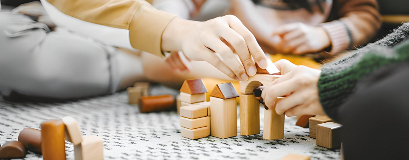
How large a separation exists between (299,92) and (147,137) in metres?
0.40

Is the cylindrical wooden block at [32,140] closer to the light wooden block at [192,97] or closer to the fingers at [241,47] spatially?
the light wooden block at [192,97]

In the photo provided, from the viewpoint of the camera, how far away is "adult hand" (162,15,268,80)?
72 cm

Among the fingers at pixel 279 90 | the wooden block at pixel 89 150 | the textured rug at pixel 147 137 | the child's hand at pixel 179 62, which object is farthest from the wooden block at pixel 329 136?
the child's hand at pixel 179 62

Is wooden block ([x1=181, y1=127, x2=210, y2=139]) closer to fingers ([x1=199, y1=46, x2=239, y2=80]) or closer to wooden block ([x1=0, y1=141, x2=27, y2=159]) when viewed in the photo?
fingers ([x1=199, y1=46, x2=239, y2=80])

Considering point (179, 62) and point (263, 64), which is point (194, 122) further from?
point (179, 62)

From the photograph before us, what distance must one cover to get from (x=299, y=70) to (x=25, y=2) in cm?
129

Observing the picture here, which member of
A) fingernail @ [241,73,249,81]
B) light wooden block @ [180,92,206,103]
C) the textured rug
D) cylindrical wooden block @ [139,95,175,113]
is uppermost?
fingernail @ [241,73,249,81]

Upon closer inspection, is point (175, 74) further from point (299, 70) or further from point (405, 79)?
point (405, 79)

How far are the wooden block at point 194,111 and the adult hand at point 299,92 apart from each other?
0.60 feet

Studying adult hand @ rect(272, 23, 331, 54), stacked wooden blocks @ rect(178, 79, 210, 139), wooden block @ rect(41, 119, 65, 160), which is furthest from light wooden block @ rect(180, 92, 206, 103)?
adult hand @ rect(272, 23, 331, 54)

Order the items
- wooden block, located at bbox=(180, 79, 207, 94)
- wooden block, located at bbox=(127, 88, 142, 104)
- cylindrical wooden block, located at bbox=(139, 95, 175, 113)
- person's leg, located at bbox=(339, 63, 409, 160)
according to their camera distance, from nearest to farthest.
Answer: person's leg, located at bbox=(339, 63, 409, 160)
wooden block, located at bbox=(180, 79, 207, 94)
cylindrical wooden block, located at bbox=(139, 95, 175, 113)
wooden block, located at bbox=(127, 88, 142, 104)

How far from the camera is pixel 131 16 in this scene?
918mm

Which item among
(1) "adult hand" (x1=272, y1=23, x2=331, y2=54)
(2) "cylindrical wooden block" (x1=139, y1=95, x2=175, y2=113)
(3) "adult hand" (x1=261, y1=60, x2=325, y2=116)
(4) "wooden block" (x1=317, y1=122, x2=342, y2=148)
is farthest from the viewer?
(1) "adult hand" (x1=272, y1=23, x2=331, y2=54)

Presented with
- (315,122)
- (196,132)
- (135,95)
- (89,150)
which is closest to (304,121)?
(315,122)
